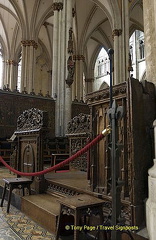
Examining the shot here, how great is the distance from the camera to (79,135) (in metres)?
5.14

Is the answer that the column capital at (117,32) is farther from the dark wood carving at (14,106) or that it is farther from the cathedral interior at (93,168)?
the dark wood carving at (14,106)

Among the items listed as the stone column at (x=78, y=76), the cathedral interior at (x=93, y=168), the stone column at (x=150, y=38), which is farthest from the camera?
the stone column at (x=78, y=76)

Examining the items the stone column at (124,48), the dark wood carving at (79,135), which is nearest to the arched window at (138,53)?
the stone column at (124,48)

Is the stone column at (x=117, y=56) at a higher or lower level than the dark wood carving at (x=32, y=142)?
higher

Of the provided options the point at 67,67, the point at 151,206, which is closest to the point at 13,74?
the point at 67,67

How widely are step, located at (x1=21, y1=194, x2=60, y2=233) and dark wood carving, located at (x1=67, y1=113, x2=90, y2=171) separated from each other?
1.78m

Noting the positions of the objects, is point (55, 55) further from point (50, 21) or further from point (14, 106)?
point (50, 21)

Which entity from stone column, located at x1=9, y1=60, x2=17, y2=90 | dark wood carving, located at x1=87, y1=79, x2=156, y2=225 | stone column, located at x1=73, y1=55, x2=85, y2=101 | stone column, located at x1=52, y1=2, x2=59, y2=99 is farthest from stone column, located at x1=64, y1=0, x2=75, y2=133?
stone column, located at x1=9, y1=60, x2=17, y2=90

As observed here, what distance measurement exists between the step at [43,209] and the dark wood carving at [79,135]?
1.78 metres

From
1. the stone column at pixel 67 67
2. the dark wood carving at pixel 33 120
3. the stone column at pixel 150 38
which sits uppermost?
the stone column at pixel 67 67

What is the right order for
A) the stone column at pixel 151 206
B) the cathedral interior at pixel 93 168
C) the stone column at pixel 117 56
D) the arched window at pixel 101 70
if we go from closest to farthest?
the stone column at pixel 151 206 → the cathedral interior at pixel 93 168 → the stone column at pixel 117 56 → the arched window at pixel 101 70

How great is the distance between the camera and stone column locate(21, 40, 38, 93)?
47.0 ft

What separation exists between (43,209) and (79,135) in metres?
2.56

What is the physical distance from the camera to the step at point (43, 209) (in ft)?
8.45
